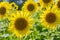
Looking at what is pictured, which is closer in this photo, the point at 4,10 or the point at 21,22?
the point at 21,22

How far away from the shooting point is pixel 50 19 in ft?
6.92

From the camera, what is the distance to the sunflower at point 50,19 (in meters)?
2.11

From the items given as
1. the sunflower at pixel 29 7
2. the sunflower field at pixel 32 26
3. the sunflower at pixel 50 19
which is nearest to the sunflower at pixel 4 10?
the sunflower at pixel 29 7

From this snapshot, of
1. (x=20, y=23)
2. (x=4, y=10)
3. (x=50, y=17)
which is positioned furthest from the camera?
(x=4, y=10)

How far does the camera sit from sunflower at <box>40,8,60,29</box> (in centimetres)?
211

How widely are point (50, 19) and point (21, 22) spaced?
264mm

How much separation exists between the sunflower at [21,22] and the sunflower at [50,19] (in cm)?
16

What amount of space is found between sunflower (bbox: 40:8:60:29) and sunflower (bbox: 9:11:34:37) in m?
0.16

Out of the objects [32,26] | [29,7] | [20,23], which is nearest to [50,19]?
[32,26]

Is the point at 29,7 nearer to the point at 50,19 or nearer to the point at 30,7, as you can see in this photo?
the point at 30,7

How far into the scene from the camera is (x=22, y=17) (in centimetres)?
198

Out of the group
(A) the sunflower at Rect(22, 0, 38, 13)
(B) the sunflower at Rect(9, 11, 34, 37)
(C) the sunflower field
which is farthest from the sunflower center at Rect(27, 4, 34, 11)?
(B) the sunflower at Rect(9, 11, 34, 37)

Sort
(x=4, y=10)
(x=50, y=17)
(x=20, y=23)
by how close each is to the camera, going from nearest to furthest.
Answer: (x=20, y=23)
(x=50, y=17)
(x=4, y=10)

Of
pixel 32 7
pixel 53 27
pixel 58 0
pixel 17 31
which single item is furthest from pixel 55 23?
pixel 32 7
